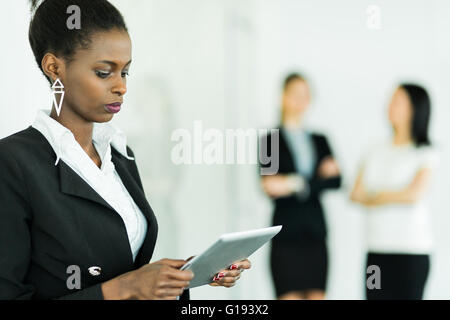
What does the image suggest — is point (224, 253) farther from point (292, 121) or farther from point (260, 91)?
point (260, 91)

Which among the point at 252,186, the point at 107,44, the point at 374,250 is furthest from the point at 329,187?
the point at 107,44

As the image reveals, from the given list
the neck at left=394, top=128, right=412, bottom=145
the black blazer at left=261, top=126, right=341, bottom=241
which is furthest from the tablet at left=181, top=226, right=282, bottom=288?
the neck at left=394, top=128, right=412, bottom=145

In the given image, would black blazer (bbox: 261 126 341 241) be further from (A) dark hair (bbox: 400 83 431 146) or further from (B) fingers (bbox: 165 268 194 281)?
(B) fingers (bbox: 165 268 194 281)

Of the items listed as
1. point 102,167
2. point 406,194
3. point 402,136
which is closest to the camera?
point 102,167

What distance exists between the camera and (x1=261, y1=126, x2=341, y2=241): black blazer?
3.06m

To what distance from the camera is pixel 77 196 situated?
1041 millimetres

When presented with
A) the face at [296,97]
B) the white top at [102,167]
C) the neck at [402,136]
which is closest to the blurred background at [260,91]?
the face at [296,97]

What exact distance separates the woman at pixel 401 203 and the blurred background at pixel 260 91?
63 centimetres

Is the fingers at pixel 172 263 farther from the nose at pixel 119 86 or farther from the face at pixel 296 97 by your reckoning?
the face at pixel 296 97

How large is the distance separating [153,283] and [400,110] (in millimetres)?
2431

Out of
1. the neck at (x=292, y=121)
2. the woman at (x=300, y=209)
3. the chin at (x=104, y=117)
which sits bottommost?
the woman at (x=300, y=209)

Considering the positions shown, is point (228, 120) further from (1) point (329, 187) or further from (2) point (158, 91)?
(1) point (329, 187)

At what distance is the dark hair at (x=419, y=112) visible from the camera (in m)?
3.04

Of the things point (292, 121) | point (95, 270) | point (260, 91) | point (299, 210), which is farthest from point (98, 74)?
point (260, 91)
